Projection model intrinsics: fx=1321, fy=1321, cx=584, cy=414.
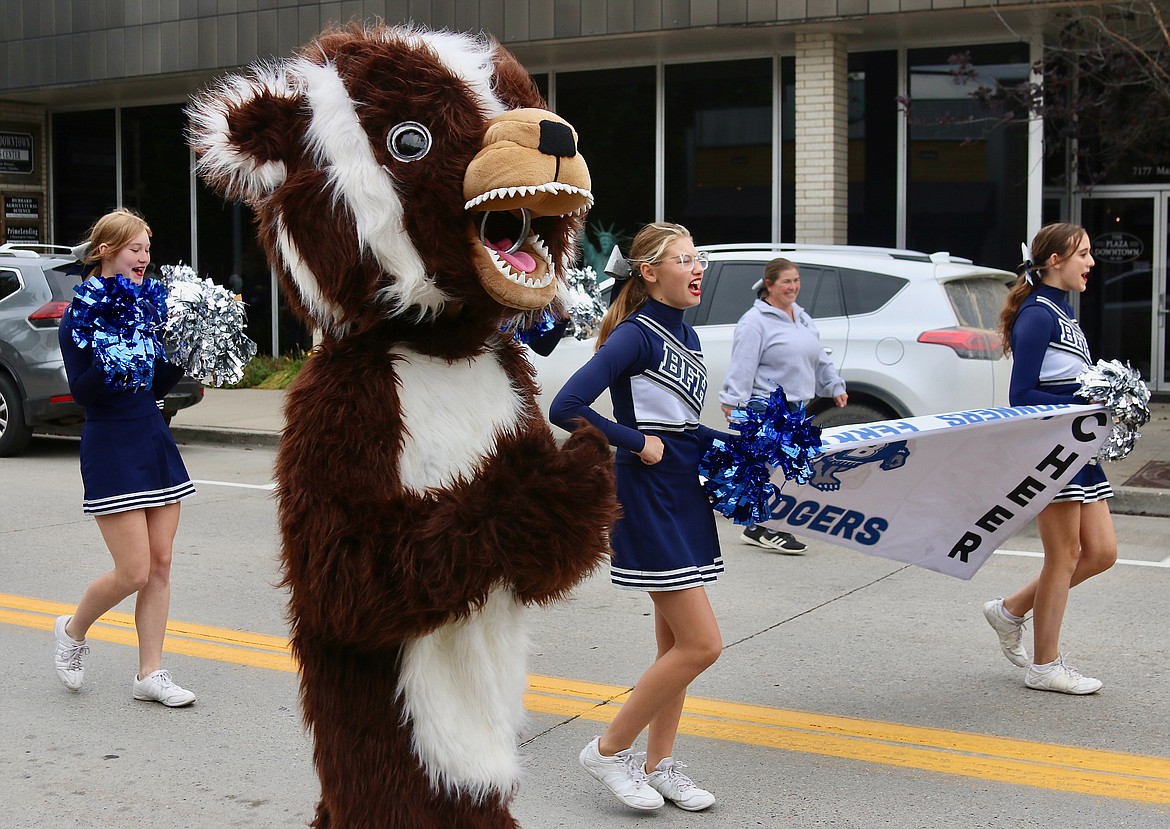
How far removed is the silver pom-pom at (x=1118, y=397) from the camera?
4.93m

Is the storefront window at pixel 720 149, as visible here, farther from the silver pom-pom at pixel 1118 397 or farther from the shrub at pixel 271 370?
the silver pom-pom at pixel 1118 397

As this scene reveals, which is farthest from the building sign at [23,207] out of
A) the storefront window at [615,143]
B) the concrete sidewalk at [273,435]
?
the storefront window at [615,143]

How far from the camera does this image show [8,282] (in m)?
11.6

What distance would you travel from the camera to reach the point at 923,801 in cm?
411

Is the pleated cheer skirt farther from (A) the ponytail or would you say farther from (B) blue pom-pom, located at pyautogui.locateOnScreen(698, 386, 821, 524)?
(A) the ponytail

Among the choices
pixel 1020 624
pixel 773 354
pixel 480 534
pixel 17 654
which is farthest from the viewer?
pixel 773 354

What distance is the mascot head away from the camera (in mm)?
2561

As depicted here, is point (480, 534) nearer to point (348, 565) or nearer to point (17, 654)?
point (348, 565)

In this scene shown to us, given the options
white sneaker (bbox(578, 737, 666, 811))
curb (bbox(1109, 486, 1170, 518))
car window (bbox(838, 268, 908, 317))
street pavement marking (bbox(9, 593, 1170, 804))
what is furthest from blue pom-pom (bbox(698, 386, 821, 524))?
curb (bbox(1109, 486, 1170, 518))

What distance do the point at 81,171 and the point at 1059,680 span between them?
18.7m

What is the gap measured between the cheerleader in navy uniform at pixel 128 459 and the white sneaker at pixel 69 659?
0.21 meters

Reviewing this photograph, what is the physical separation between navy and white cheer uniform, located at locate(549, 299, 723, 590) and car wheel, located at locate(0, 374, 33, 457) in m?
8.89

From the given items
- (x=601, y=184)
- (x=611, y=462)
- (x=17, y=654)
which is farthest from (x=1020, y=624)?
(x=601, y=184)

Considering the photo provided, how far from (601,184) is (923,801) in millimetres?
12724
